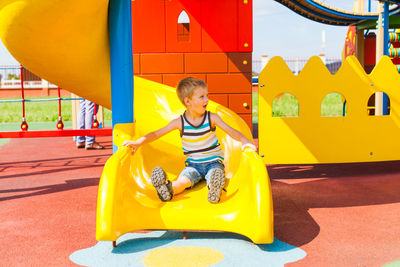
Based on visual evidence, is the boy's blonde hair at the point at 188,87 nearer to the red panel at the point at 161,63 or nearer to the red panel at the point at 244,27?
the red panel at the point at 161,63

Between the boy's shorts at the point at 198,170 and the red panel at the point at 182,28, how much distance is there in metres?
2.10

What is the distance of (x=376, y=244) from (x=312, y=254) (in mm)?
460

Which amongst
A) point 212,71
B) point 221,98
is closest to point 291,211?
point 221,98

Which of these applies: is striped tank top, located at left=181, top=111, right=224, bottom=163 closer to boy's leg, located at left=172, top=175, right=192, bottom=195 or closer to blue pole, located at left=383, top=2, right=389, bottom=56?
boy's leg, located at left=172, top=175, right=192, bottom=195

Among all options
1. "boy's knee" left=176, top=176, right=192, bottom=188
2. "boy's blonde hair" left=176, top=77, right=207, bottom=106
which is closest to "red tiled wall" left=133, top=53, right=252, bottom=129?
"boy's blonde hair" left=176, top=77, right=207, bottom=106

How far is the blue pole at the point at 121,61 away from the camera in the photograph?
123 inches

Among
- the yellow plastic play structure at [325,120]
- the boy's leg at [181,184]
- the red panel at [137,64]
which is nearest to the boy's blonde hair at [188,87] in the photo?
the boy's leg at [181,184]

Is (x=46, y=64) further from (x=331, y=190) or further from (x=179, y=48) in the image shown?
(x=331, y=190)

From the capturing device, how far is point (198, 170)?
301 cm

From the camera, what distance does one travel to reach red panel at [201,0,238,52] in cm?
477

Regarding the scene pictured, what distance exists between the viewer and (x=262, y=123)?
4.34 meters

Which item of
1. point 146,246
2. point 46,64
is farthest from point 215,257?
point 46,64

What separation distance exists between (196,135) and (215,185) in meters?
0.47

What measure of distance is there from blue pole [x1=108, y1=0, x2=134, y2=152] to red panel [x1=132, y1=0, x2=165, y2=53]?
1.60 m
